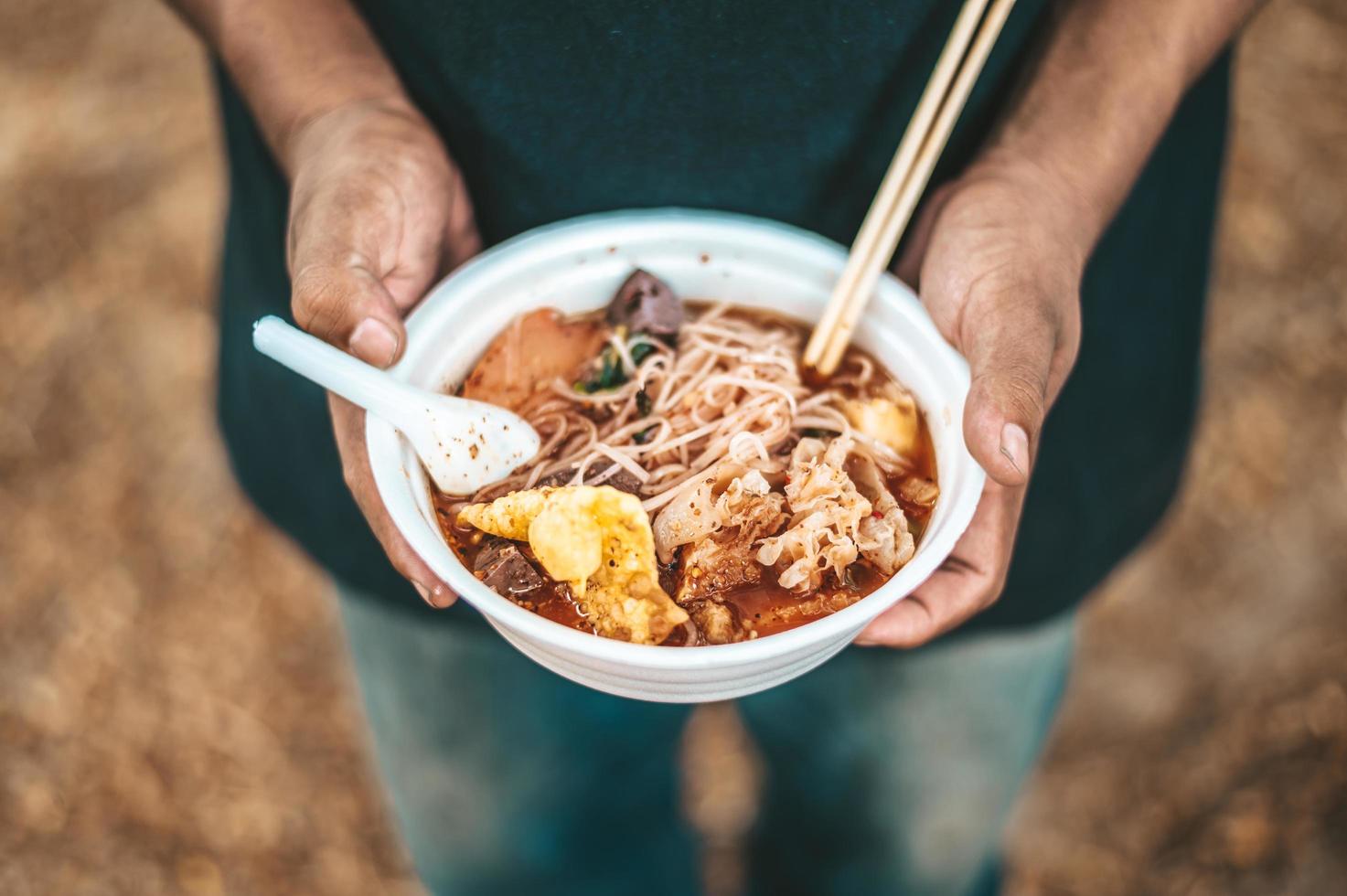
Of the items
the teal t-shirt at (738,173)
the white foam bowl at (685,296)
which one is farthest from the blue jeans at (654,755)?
the white foam bowl at (685,296)

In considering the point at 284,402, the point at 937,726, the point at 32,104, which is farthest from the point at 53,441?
the point at 937,726

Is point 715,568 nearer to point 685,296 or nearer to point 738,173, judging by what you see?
point 685,296

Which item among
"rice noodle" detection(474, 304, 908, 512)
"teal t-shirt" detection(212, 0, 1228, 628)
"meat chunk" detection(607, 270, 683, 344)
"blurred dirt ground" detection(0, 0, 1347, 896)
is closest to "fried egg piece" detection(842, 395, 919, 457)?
"rice noodle" detection(474, 304, 908, 512)

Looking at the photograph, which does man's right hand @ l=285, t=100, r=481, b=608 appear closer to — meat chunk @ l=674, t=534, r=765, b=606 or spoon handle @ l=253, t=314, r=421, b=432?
spoon handle @ l=253, t=314, r=421, b=432

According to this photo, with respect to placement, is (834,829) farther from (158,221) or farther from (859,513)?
(158,221)

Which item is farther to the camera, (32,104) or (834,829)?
(32,104)
